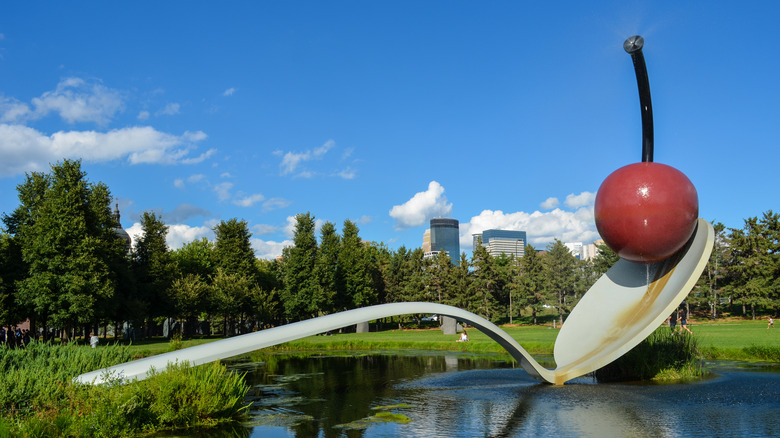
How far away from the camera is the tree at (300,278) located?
165ft

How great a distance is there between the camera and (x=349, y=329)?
55.7 metres

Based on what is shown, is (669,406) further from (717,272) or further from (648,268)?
(717,272)

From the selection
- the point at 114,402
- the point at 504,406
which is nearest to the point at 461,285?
the point at 504,406

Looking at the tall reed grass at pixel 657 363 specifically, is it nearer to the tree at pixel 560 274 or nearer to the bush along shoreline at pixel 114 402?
the bush along shoreline at pixel 114 402

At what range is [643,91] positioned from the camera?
15070 mm

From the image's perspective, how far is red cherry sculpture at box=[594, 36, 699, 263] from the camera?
12945 mm

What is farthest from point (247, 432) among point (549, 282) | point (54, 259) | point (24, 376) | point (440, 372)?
point (549, 282)

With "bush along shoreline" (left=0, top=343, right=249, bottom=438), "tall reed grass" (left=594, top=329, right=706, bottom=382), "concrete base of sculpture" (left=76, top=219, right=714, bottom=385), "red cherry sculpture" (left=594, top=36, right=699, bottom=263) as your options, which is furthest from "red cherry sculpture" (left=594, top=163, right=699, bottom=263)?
"bush along shoreline" (left=0, top=343, right=249, bottom=438)

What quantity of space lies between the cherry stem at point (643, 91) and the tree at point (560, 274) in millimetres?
43642

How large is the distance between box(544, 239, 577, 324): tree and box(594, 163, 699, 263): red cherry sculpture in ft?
146

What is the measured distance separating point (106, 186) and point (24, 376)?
120ft

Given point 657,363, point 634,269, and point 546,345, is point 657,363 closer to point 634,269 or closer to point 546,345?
point 634,269

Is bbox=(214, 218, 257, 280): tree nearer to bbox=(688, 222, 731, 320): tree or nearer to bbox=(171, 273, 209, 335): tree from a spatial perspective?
bbox=(171, 273, 209, 335): tree

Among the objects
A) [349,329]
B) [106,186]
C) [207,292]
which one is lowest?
[349,329]
